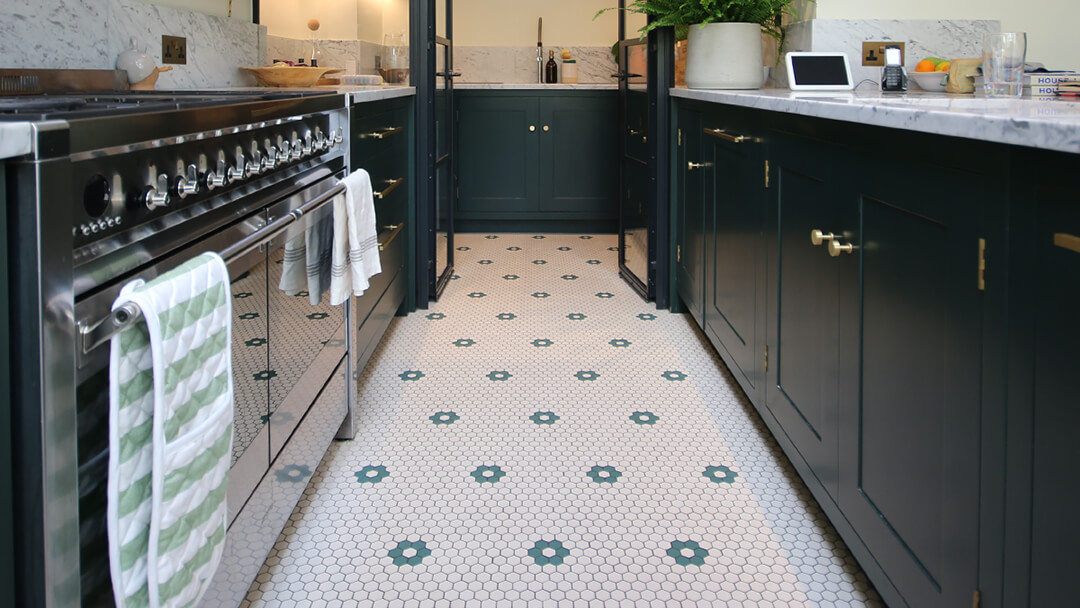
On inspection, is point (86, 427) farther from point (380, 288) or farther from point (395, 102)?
point (395, 102)

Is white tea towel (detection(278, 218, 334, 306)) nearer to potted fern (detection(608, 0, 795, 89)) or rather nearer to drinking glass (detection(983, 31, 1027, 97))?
drinking glass (detection(983, 31, 1027, 97))

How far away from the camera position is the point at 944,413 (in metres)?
1.16

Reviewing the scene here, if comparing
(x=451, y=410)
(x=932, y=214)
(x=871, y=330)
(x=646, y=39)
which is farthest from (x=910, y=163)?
(x=646, y=39)

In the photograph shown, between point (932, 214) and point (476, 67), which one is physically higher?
point (476, 67)

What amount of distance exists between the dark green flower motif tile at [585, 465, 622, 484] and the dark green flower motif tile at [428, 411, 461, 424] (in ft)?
1.58

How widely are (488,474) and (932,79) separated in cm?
178

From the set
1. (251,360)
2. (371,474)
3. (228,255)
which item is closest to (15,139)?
(228,255)

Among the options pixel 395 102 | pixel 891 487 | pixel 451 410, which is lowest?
pixel 451 410

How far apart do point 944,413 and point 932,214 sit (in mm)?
255

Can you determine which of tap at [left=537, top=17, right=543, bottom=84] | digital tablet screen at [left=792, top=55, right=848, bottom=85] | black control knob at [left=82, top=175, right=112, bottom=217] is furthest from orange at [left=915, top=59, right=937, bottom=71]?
tap at [left=537, top=17, right=543, bottom=84]

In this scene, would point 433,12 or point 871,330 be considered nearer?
point 871,330

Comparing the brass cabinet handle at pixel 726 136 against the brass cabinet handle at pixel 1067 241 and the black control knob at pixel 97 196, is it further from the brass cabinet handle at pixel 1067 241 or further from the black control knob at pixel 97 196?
the black control knob at pixel 97 196

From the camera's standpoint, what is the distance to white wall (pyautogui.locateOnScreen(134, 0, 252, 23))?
2.74 metres

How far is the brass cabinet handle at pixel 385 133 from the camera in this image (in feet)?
8.46
